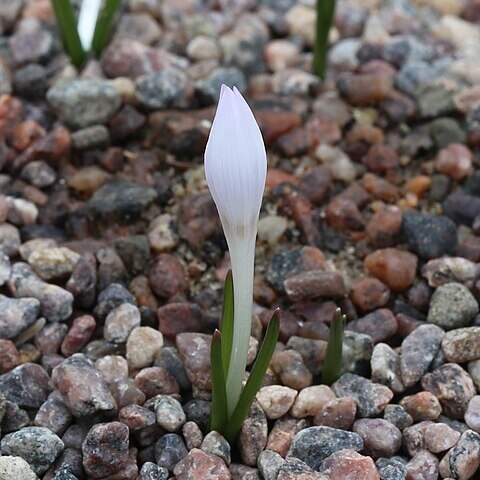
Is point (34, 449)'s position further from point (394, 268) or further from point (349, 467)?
point (394, 268)

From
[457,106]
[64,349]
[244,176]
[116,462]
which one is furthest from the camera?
[457,106]

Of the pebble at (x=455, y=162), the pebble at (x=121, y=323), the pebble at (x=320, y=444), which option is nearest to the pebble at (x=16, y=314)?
the pebble at (x=121, y=323)

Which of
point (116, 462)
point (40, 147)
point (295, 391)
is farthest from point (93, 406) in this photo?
point (40, 147)

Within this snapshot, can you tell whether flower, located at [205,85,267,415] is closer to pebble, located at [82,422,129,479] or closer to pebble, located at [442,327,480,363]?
pebble, located at [82,422,129,479]

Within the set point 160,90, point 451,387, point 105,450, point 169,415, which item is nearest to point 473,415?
point 451,387

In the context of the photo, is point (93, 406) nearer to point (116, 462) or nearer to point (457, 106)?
point (116, 462)

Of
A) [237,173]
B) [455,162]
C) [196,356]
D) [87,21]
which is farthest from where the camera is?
[87,21]
